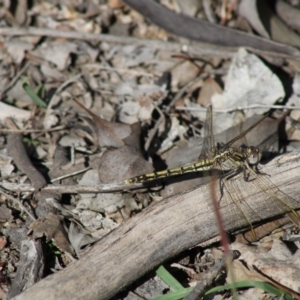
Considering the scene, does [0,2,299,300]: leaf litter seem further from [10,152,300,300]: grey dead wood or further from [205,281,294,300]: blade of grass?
[10,152,300,300]: grey dead wood

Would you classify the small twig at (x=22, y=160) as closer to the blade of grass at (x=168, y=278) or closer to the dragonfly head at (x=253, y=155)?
the blade of grass at (x=168, y=278)

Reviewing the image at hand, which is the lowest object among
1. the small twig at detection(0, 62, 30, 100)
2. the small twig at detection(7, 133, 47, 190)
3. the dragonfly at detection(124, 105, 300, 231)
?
the small twig at detection(7, 133, 47, 190)

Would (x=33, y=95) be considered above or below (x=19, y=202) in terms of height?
above

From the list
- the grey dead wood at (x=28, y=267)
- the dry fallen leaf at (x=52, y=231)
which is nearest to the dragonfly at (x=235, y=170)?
the dry fallen leaf at (x=52, y=231)

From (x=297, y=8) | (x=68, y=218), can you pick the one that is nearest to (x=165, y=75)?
(x=297, y=8)

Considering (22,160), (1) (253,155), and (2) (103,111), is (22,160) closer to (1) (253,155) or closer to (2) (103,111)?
(2) (103,111)

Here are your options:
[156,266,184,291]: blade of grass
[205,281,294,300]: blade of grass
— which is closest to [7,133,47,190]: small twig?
[156,266,184,291]: blade of grass

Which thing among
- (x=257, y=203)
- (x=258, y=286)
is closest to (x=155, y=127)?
(x=257, y=203)
